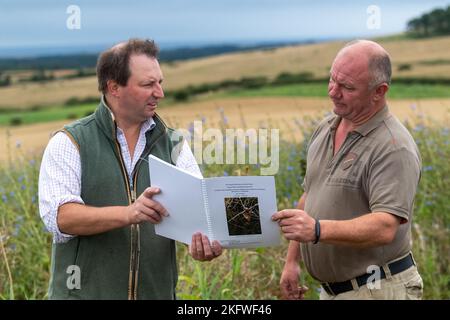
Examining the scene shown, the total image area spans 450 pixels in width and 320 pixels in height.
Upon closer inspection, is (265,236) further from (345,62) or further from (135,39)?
(135,39)

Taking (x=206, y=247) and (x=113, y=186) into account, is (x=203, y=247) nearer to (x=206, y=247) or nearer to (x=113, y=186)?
(x=206, y=247)

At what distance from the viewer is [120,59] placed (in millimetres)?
3924

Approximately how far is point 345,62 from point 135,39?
1062 mm

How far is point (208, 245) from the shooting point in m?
3.76

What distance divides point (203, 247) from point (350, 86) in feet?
3.46

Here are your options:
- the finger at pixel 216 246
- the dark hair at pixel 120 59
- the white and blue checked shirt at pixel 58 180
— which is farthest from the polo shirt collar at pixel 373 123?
the white and blue checked shirt at pixel 58 180

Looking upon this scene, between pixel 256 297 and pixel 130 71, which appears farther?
pixel 256 297

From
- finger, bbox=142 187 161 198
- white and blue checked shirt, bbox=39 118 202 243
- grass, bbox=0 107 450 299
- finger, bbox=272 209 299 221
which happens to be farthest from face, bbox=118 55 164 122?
grass, bbox=0 107 450 299

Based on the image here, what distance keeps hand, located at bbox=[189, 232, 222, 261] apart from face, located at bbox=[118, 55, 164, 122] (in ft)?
2.22

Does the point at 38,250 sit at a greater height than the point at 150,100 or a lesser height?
lesser

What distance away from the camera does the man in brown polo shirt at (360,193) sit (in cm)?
362

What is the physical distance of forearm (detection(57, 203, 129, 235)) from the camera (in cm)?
367
